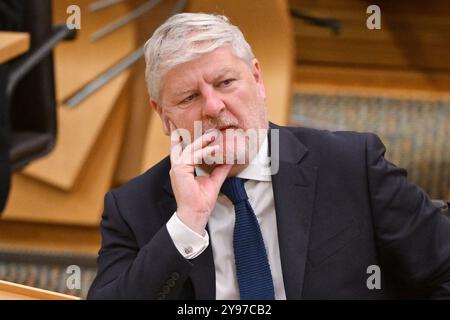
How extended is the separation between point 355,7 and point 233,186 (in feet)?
7.48

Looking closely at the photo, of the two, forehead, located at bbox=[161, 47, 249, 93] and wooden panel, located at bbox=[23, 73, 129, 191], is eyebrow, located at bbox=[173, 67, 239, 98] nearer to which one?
forehead, located at bbox=[161, 47, 249, 93]

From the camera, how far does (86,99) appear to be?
3.06 meters

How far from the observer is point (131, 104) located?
315 cm

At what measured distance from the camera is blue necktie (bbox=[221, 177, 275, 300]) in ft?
3.75

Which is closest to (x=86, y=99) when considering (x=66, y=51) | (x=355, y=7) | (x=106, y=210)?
(x=66, y=51)

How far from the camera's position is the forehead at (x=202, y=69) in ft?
3.70

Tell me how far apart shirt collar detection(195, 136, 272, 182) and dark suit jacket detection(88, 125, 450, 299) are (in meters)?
0.02

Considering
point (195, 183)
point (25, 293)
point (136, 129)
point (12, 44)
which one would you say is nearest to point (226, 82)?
point (195, 183)

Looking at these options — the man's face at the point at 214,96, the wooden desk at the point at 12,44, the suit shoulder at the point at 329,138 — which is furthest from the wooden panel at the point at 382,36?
the man's face at the point at 214,96

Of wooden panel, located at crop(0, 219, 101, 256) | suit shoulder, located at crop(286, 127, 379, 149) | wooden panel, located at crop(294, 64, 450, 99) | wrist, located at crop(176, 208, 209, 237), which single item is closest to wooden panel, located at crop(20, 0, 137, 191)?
wooden panel, located at crop(0, 219, 101, 256)

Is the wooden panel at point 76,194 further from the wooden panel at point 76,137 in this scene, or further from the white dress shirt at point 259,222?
the white dress shirt at point 259,222

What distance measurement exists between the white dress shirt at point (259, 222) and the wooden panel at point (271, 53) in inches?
37.3

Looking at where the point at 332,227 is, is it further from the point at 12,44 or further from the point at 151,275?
the point at 12,44
